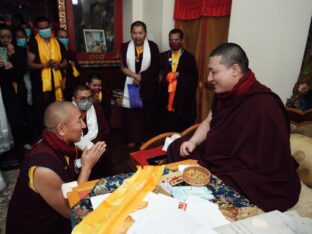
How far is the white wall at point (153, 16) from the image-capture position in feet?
13.7

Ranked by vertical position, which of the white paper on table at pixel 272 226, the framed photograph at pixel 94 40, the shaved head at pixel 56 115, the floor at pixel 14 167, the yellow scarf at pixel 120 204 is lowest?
the floor at pixel 14 167

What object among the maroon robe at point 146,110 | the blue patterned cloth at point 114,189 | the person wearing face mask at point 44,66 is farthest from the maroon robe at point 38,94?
the blue patterned cloth at point 114,189

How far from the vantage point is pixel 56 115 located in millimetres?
1552

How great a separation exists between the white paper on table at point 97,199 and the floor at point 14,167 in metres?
1.04

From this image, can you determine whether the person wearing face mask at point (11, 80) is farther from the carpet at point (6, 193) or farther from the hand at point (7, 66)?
the carpet at point (6, 193)

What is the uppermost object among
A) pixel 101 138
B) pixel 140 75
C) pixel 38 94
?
pixel 140 75

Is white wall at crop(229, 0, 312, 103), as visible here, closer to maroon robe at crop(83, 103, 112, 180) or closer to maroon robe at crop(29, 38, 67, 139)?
maroon robe at crop(83, 103, 112, 180)

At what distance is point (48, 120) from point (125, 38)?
11.8 ft

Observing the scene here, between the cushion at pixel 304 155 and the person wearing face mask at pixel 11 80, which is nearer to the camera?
the cushion at pixel 304 155

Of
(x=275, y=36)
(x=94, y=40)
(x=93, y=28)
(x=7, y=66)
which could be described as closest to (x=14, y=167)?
(x=7, y=66)

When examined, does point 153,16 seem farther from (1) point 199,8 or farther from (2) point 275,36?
(2) point 275,36

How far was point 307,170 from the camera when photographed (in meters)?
1.97

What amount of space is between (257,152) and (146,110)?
2564 millimetres

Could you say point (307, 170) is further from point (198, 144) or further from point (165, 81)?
point (165, 81)
